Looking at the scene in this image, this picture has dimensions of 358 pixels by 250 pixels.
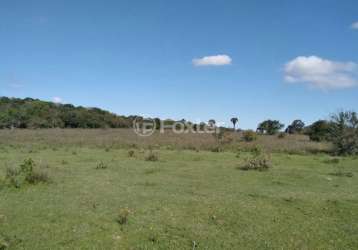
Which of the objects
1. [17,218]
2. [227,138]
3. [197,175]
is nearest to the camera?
[17,218]

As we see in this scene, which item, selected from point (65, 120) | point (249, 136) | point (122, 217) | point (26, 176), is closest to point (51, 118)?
point (65, 120)

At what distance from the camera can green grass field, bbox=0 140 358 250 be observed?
598cm

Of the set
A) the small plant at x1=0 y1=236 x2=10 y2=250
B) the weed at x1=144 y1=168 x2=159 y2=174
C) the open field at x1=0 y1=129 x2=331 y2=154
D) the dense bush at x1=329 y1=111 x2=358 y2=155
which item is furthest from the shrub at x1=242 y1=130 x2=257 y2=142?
the small plant at x1=0 y1=236 x2=10 y2=250

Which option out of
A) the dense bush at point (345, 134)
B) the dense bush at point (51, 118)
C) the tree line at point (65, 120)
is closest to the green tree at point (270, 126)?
the tree line at point (65, 120)

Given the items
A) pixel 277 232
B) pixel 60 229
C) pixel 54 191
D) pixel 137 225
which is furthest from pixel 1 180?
pixel 277 232

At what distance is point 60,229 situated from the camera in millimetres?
6352

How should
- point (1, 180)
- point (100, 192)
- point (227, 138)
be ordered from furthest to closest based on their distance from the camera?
point (227, 138) → point (1, 180) → point (100, 192)

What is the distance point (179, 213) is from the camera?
24.4ft

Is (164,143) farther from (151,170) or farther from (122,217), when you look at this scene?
(122,217)

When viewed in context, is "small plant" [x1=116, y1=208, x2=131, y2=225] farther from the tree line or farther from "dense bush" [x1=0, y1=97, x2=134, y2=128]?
"dense bush" [x1=0, y1=97, x2=134, y2=128]

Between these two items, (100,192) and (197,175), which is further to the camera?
(197,175)

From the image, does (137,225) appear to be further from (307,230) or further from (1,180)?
(1,180)

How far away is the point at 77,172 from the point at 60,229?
21.9 ft

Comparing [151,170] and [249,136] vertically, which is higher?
[249,136]
